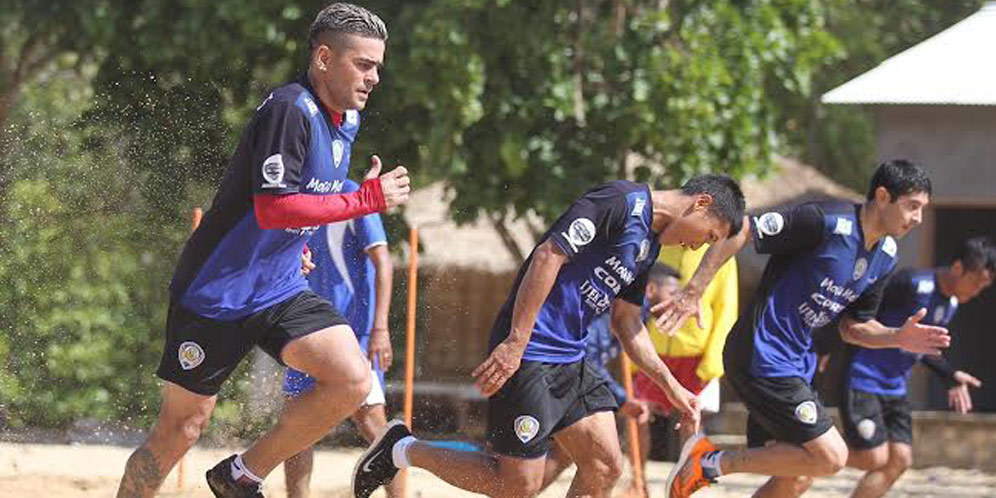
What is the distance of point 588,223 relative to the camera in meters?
6.89

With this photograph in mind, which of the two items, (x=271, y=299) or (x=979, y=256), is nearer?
(x=271, y=299)

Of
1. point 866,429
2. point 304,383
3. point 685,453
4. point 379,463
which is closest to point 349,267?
point 304,383

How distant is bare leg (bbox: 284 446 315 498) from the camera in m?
8.59

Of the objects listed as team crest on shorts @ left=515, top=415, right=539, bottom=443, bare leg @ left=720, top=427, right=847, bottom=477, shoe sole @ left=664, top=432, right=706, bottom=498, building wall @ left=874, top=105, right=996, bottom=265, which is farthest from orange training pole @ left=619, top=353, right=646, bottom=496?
building wall @ left=874, top=105, right=996, bottom=265

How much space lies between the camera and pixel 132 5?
1377cm

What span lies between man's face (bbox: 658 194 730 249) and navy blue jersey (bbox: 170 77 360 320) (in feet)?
4.48

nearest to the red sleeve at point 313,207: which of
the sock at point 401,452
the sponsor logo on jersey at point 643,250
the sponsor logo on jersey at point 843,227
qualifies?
the sponsor logo on jersey at point 643,250

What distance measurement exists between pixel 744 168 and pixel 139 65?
15.0 feet

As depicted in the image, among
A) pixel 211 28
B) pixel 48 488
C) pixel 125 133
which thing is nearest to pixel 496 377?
pixel 48 488

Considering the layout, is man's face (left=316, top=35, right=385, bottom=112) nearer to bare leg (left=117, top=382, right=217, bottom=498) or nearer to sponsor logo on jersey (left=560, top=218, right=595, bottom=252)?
sponsor logo on jersey (left=560, top=218, right=595, bottom=252)

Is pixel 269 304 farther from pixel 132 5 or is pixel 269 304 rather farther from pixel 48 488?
pixel 132 5

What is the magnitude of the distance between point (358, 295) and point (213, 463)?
2724mm

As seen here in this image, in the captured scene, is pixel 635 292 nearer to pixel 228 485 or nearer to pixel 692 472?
pixel 692 472

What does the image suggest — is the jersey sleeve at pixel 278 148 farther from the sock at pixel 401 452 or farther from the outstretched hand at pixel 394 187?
the sock at pixel 401 452
